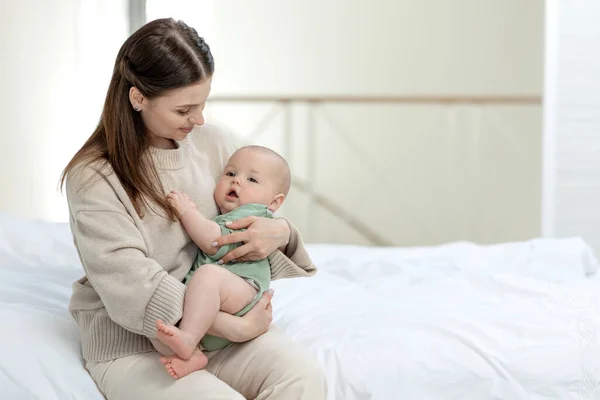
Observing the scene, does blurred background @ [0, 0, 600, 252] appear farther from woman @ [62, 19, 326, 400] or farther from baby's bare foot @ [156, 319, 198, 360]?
baby's bare foot @ [156, 319, 198, 360]

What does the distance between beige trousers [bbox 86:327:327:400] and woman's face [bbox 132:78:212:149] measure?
16.0 inches

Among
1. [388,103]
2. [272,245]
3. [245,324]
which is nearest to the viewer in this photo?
[245,324]

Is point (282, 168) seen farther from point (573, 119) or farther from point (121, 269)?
point (573, 119)

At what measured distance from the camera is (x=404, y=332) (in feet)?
5.44

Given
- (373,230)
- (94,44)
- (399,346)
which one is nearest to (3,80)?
(94,44)

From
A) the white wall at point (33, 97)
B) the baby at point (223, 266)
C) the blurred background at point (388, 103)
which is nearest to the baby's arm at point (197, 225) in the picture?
the baby at point (223, 266)

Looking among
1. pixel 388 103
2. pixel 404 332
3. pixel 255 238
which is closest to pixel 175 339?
pixel 255 238

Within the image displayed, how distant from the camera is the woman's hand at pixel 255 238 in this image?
4.95ft

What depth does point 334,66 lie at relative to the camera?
5.56m

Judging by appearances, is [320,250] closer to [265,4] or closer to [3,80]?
[3,80]

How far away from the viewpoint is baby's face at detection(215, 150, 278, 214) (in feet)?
5.28

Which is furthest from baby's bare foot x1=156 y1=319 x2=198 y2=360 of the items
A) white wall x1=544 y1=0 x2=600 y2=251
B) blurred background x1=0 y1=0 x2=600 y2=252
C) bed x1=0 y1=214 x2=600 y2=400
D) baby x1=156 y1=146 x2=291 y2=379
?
blurred background x1=0 y1=0 x2=600 y2=252

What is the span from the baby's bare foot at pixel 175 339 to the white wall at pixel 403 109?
371cm

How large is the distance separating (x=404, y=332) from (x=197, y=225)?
473 mm
